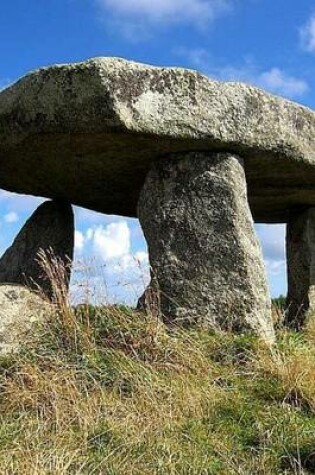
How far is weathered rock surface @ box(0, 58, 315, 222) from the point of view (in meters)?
6.70

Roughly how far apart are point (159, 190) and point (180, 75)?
1.20 metres

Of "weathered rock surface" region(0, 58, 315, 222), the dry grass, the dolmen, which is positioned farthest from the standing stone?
the dry grass

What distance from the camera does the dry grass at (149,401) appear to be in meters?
4.89

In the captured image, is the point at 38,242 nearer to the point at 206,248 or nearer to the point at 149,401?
the point at 206,248

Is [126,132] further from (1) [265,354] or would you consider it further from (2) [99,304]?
(1) [265,354]

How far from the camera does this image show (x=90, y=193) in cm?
907

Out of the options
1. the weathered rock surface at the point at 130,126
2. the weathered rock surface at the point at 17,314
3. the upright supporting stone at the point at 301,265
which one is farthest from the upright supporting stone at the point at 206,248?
the upright supporting stone at the point at 301,265

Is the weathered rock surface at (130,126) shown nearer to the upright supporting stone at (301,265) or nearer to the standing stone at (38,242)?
the standing stone at (38,242)

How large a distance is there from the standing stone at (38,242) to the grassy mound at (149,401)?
2.13m

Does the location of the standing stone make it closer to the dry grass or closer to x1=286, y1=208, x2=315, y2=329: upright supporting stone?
the dry grass

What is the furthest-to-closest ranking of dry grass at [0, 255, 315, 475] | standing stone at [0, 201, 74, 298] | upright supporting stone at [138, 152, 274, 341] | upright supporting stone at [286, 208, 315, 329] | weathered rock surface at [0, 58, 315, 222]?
1. upright supporting stone at [286, 208, 315, 329]
2. standing stone at [0, 201, 74, 298]
3. upright supporting stone at [138, 152, 274, 341]
4. weathered rock surface at [0, 58, 315, 222]
5. dry grass at [0, 255, 315, 475]

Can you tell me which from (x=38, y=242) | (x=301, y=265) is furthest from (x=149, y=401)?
(x=301, y=265)

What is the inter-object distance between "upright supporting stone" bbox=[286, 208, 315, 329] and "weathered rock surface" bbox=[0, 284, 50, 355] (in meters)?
3.86

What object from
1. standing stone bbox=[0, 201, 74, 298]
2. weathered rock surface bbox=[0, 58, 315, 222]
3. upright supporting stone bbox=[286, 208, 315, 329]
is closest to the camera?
weathered rock surface bbox=[0, 58, 315, 222]
